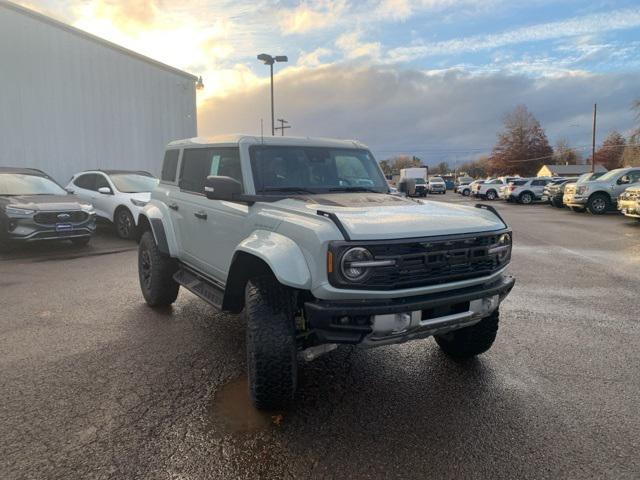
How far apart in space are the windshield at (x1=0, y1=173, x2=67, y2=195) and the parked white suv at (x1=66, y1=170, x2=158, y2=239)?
3.34 ft

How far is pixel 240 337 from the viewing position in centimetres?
468

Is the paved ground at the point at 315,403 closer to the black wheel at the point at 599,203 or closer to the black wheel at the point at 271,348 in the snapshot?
the black wheel at the point at 271,348

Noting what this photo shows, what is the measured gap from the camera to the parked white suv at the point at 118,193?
1102cm

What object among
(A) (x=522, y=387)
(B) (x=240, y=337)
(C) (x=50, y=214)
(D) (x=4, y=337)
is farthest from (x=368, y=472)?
(C) (x=50, y=214)

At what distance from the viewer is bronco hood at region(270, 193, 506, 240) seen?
9.62 ft

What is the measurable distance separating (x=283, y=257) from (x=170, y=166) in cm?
317

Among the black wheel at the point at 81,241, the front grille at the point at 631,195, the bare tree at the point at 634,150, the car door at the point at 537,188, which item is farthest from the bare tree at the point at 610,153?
the black wheel at the point at 81,241

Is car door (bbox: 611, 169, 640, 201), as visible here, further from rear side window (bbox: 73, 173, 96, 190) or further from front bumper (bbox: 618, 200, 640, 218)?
rear side window (bbox: 73, 173, 96, 190)

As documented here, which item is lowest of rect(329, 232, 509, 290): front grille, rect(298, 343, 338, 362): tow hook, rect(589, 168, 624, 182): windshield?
rect(298, 343, 338, 362): tow hook

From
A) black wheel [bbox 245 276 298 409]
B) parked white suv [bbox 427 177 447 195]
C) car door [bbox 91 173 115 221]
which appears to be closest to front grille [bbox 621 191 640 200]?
black wheel [bbox 245 276 298 409]

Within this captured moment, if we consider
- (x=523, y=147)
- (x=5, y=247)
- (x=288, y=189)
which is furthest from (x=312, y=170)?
(x=523, y=147)

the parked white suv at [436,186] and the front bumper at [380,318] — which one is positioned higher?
the parked white suv at [436,186]

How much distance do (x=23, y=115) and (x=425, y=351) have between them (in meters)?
13.6

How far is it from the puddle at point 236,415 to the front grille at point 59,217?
772 centimetres
